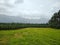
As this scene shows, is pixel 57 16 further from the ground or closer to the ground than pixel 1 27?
further from the ground

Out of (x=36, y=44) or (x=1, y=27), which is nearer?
(x=36, y=44)

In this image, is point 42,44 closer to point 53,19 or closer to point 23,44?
point 23,44

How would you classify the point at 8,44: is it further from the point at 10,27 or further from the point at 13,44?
the point at 10,27

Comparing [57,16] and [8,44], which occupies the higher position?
[57,16]

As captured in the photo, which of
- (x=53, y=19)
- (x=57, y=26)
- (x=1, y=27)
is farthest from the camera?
(x=53, y=19)

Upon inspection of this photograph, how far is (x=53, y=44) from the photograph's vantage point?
29344 mm

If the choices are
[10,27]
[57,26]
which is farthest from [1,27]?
[57,26]

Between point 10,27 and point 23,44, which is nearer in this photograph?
point 23,44

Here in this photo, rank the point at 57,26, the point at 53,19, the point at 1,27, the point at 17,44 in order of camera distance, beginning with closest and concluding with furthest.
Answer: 1. the point at 17,44
2. the point at 1,27
3. the point at 57,26
4. the point at 53,19

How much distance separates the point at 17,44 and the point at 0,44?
373 centimetres

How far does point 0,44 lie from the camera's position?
28.8m

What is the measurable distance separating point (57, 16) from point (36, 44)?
72.9 meters

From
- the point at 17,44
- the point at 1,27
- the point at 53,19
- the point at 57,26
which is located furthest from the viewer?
the point at 53,19

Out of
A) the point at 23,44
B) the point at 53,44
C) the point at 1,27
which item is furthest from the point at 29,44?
the point at 1,27
